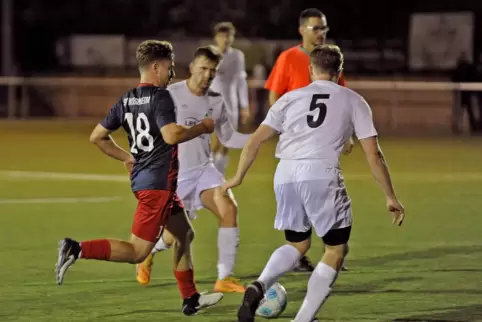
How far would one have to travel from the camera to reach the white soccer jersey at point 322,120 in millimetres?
7852

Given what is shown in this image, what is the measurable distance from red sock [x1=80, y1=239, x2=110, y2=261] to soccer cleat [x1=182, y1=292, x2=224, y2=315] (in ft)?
2.62

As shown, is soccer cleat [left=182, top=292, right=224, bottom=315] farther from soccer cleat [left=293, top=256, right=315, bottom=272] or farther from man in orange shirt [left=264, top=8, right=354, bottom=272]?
man in orange shirt [left=264, top=8, right=354, bottom=272]

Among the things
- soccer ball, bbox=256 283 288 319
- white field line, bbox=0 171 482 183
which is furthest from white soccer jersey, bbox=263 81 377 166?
white field line, bbox=0 171 482 183

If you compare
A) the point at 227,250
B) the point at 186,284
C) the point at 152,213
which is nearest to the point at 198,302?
the point at 186,284

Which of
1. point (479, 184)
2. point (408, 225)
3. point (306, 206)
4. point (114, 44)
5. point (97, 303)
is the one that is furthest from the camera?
point (114, 44)

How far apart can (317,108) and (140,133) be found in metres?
1.23

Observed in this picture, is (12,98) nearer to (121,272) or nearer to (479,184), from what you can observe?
(479,184)

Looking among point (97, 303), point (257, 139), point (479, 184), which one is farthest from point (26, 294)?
point (479, 184)

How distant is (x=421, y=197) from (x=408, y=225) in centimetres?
283

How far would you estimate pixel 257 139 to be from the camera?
26.1ft

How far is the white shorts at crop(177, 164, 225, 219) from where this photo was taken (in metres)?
9.86

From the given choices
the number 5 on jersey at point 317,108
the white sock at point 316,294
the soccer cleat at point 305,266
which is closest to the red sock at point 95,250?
the white sock at point 316,294

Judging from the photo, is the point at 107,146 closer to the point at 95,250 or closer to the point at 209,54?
the point at 95,250

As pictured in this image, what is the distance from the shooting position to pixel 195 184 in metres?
9.87
